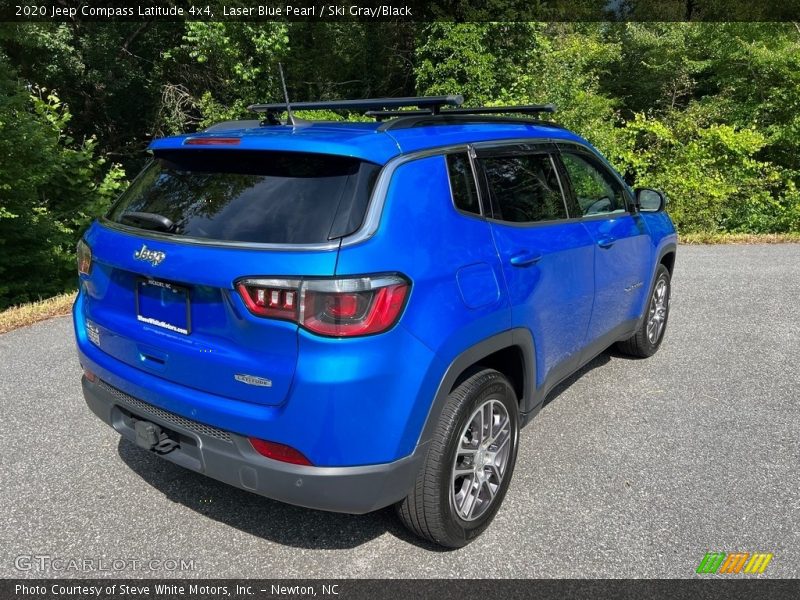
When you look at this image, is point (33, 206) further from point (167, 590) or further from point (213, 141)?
point (167, 590)

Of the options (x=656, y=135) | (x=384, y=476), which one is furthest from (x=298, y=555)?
(x=656, y=135)

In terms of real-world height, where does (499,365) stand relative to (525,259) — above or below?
below

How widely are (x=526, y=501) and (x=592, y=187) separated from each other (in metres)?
1.99

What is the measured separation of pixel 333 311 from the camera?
2.11 meters

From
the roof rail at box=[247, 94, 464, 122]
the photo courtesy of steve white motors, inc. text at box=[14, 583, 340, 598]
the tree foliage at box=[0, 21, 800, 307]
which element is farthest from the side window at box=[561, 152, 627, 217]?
the tree foliage at box=[0, 21, 800, 307]

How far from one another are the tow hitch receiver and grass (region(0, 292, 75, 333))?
401cm

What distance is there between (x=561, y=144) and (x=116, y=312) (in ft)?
8.59

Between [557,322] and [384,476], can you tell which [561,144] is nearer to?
[557,322]

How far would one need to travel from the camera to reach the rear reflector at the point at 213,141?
251cm

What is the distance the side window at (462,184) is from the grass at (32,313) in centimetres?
499

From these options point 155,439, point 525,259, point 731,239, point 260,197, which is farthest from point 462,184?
point 731,239

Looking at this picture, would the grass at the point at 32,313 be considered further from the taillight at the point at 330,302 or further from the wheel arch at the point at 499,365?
the wheel arch at the point at 499,365

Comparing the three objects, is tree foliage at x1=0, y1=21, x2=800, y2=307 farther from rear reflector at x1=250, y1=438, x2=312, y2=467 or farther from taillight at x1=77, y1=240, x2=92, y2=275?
rear reflector at x1=250, y1=438, x2=312, y2=467

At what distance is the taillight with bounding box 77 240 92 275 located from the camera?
2812 millimetres
